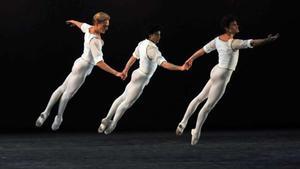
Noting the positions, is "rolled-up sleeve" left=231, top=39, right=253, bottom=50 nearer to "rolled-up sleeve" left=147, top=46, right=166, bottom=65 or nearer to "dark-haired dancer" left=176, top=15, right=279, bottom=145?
Answer: "dark-haired dancer" left=176, top=15, right=279, bottom=145

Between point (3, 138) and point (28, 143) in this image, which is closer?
point (28, 143)

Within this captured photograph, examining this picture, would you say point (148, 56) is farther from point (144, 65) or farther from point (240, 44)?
point (240, 44)

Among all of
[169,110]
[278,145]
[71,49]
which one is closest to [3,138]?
[71,49]

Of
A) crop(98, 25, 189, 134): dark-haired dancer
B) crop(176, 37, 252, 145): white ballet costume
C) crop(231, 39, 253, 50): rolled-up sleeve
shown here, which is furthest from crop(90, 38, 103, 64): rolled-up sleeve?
crop(231, 39, 253, 50): rolled-up sleeve

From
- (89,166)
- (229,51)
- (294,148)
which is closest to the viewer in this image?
(89,166)

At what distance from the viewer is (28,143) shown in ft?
33.4

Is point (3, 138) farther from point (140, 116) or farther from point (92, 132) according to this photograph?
point (140, 116)

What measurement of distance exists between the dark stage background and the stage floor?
20.9 inches

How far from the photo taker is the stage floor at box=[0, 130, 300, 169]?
8.03 metres

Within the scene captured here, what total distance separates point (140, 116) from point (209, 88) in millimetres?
3483

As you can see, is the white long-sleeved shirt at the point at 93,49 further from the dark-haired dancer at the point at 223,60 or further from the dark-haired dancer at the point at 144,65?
the dark-haired dancer at the point at 223,60

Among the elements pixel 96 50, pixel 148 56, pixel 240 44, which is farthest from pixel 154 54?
pixel 240 44

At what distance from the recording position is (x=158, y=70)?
12.2m

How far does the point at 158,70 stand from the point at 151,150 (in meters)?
2.94
